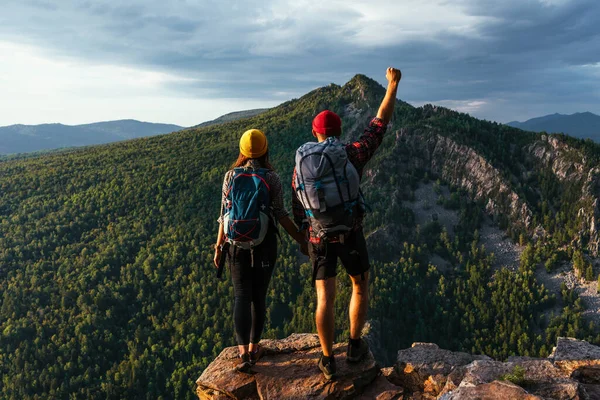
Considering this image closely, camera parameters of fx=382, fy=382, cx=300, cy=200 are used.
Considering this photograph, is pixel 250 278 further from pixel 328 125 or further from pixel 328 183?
pixel 328 125

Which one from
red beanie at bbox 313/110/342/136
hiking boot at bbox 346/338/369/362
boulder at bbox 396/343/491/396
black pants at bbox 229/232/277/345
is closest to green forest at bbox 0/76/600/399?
boulder at bbox 396/343/491/396

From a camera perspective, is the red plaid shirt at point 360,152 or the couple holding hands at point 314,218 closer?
the couple holding hands at point 314,218

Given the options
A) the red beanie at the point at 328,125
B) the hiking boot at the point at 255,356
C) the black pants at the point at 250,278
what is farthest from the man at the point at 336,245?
the hiking boot at the point at 255,356

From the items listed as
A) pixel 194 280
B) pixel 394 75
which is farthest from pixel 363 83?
pixel 394 75

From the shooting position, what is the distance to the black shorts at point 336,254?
26.3 feet

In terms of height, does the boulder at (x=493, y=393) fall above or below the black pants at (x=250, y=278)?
below

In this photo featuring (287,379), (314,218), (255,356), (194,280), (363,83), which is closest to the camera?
(314,218)

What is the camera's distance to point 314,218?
7.81 metres

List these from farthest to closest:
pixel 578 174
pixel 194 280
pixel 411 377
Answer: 1. pixel 194 280
2. pixel 578 174
3. pixel 411 377

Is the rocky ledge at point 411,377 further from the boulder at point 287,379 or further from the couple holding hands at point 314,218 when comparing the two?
the couple holding hands at point 314,218

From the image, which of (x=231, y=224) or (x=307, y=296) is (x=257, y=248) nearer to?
(x=231, y=224)

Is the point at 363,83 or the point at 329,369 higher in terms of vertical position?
the point at 363,83

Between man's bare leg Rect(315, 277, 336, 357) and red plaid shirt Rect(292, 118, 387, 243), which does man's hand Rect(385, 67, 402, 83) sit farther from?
man's bare leg Rect(315, 277, 336, 357)

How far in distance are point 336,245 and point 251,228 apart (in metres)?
1.84
